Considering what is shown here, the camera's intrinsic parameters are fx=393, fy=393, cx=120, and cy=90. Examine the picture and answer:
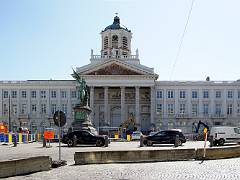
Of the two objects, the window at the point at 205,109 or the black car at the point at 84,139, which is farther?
the window at the point at 205,109

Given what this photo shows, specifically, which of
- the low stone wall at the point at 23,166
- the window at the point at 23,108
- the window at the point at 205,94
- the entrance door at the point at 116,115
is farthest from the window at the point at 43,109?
the low stone wall at the point at 23,166

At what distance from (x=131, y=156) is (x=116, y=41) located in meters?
84.1

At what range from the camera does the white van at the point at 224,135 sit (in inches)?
1483

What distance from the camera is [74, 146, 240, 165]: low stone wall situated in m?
18.8

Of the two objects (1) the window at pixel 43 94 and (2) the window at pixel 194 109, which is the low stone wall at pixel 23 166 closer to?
(1) the window at pixel 43 94

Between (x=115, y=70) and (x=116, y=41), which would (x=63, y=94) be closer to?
(x=115, y=70)

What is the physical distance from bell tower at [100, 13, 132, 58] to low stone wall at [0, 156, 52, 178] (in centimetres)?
8387

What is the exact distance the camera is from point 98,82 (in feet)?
311

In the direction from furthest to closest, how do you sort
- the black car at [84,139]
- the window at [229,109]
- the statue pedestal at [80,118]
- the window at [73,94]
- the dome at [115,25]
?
the dome at [115,25] → the window at [73,94] → the window at [229,109] → the statue pedestal at [80,118] → the black car at [84,139]

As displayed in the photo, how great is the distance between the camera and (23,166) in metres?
14.8

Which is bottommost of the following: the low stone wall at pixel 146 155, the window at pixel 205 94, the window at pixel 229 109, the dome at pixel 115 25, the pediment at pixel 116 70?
the low stone wall at pixel 146 155

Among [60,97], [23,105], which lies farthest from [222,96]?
[23,105]

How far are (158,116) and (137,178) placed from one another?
8468cm

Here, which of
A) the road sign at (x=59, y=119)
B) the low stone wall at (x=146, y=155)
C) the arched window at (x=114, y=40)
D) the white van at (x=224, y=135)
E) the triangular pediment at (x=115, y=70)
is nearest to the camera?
the low stone wall at (x=146, y=155)
